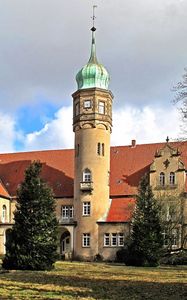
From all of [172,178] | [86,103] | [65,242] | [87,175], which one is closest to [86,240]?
[65,242]

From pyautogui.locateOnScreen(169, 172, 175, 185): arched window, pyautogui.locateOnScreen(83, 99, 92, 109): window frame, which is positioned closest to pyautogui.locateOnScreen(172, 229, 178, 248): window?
pyautogui.locateOnScreen(169, 172, 175, 185): arched window

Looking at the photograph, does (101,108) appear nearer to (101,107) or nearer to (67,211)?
(101,107)

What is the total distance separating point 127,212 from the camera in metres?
53.7

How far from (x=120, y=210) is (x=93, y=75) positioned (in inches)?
574

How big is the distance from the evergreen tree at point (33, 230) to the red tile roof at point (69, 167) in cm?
2411

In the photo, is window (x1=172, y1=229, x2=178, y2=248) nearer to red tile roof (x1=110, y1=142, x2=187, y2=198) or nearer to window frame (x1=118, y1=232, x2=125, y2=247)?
window frame (x1=118, y1=232, x2=125, y2=247)

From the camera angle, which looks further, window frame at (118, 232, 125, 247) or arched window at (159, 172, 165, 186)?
arched window at (159, 172, 165, 186)

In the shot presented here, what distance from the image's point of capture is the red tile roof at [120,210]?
5344cm

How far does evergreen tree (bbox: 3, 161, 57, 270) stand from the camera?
31.0 m

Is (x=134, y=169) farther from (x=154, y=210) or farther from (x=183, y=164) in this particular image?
(x=154, y=210)

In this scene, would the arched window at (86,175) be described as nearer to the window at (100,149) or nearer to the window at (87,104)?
the window at (100,149)

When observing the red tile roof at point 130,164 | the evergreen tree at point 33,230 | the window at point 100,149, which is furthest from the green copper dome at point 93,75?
the evergreen tree at point 33,230

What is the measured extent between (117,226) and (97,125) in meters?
10.7

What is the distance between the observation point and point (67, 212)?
5722 centimetres
